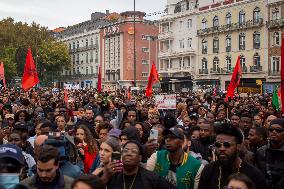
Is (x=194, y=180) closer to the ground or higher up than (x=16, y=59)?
closer to the ground

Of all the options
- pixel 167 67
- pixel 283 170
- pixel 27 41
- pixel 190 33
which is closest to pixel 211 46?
pixel 190 33

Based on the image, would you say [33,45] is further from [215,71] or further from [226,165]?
[226,165]

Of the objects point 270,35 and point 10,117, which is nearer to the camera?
point 10,117

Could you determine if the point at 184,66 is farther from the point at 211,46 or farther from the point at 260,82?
the point at 260,82

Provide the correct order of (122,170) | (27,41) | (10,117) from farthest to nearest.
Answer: (27,41) → (10,117) → (122,170)

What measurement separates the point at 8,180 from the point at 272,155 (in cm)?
310

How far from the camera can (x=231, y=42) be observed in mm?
49156

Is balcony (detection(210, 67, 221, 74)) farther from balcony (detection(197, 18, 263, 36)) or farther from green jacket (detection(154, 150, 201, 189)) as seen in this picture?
green jacket (detection(154, 150, 201, 189))

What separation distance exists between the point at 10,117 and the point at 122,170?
21.1 feet

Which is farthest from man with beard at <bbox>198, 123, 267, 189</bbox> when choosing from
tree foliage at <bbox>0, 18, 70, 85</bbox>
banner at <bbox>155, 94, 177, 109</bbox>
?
tree foliage at <bbox>0, 18, 70, 85</bbox>

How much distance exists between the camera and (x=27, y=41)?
2621 inches

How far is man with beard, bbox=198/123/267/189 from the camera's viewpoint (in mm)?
4562

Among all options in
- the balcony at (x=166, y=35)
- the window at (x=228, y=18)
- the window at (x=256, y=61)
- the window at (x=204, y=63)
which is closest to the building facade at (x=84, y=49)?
the balcony at (x=166, y=35)

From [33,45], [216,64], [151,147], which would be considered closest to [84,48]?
[33,45]
